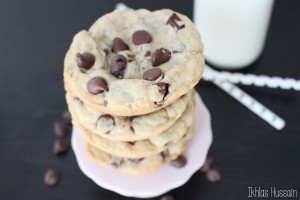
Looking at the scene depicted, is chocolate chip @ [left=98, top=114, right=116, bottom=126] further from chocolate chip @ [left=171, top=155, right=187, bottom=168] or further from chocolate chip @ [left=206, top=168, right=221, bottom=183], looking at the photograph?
chocolate chip @ [left=206, top=168, right=221, bottom=183]

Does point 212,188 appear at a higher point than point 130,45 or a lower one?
lower

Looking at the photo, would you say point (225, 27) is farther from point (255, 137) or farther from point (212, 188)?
point (212, 188)

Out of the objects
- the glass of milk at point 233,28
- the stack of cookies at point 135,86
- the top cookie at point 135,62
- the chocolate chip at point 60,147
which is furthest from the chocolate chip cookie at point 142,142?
the glass of milk at point 233,28

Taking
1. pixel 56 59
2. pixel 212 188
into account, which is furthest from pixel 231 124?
pixel 56 59

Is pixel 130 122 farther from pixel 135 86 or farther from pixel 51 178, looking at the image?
pixel 51 178

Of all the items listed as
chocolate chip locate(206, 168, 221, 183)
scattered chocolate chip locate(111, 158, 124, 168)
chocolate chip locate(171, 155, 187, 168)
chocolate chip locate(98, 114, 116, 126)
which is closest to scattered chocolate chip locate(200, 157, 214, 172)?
chocolate chip locate(206, 168, 221, 183)

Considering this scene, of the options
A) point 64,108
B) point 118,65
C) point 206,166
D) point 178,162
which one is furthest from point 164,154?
point 64,108
